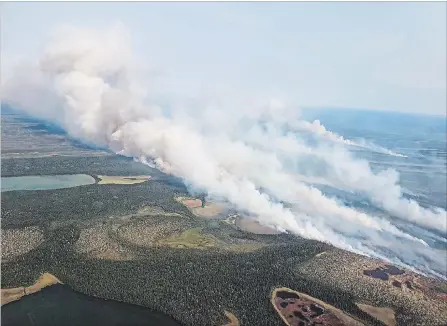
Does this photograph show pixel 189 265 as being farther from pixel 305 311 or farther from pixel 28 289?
pixel 28 289

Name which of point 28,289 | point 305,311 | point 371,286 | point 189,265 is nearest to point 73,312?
point 28,289

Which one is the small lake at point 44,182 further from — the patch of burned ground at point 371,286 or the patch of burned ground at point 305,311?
the patch of burned ground at point 305,311

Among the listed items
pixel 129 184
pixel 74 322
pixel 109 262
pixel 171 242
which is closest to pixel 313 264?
pixel 171 242

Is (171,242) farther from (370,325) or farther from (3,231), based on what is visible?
(370,325)

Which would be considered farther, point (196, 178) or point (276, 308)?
point (196, 178)

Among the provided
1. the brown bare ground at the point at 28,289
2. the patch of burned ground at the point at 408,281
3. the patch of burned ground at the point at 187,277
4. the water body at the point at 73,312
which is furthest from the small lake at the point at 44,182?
the patch of burned ground at the point at 408,281
